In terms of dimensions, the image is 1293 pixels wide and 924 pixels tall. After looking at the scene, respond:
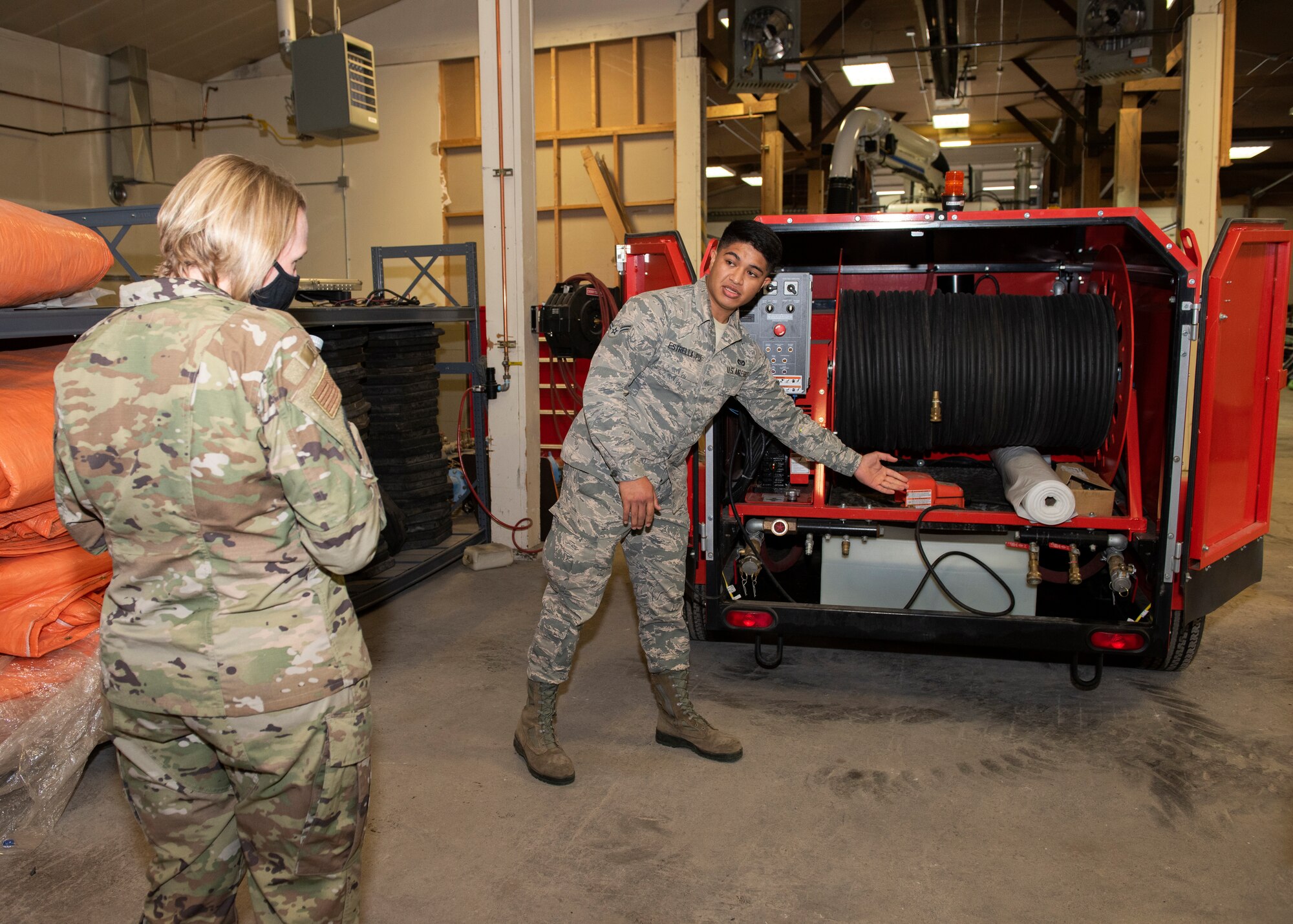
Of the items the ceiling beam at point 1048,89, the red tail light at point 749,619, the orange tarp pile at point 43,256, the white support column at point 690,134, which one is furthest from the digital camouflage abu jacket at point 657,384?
the ceiling beam at point 1048,89

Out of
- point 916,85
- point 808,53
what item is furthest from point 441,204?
point 916,85

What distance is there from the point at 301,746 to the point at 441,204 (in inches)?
386

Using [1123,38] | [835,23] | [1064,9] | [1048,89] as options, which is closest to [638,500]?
[1123,38]

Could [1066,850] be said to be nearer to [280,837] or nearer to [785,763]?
[785,763]

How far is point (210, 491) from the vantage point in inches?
60.5

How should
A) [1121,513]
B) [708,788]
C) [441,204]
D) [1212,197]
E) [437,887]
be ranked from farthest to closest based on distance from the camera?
[441,204], [1212,197], [1121,513], [708,788], [437,887]

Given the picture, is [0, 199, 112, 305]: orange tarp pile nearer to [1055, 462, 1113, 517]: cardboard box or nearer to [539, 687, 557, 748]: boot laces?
[539, 687, 557, 748]: boot laces

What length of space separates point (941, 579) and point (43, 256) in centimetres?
346

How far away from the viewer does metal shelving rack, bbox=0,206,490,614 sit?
303cm

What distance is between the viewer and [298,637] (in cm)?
164

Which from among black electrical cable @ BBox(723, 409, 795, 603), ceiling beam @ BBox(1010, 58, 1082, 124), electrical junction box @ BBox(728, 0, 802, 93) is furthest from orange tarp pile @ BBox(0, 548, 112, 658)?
ceiling beam @ BBox(1010, 58, 1082, 124)

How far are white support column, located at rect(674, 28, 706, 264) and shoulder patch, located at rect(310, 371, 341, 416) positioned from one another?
8.01 meters

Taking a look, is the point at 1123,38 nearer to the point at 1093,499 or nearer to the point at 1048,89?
the point at 1048,89

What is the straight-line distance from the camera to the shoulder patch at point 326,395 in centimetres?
Result: 158
